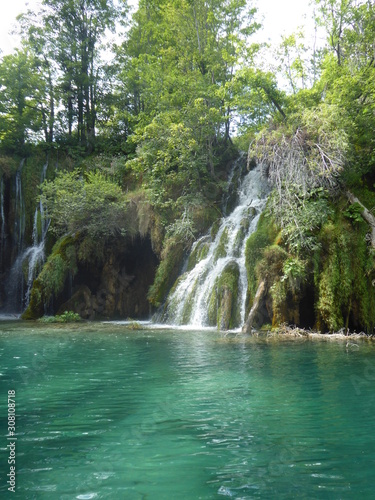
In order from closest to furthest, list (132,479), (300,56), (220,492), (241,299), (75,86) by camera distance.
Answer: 1. (220,492)
2. (132,479)
3. (241,299)
4. (300,56)
5. (75,86)

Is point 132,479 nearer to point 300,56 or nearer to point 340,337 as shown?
point 340,337

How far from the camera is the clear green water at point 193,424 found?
3.48m

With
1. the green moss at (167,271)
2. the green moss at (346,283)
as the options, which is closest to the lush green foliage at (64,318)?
the green moss at (167,271)

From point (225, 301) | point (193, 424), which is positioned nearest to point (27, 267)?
point (225, 301)

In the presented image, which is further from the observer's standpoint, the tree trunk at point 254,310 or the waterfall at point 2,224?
the waterfall at point 2,224

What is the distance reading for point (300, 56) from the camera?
19.1 meters

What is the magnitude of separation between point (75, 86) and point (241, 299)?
85.1 ft

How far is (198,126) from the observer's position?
829 inches

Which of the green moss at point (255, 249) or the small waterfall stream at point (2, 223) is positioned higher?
the small waterfall stream at point (2, 223)

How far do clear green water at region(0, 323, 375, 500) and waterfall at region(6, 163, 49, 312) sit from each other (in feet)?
45.4

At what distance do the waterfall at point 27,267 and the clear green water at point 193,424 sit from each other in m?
13.8

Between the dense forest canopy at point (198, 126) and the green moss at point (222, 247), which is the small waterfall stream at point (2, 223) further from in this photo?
the green moss at point (222, 247)

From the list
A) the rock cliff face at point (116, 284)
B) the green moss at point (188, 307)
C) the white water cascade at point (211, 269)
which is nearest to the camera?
the white water cascade at point (211, 269)

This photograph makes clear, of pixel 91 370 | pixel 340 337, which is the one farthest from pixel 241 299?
pixel 91 370
